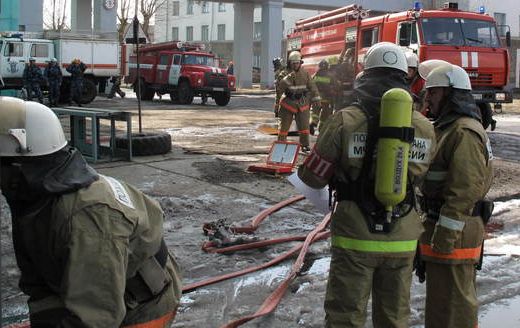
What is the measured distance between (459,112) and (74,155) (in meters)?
2.08

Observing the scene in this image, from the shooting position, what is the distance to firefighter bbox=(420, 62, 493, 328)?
3.10 meters

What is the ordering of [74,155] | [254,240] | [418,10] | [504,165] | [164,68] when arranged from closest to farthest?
[74,155] → [254,240] → [504,165] → [418,10] → [164,68]

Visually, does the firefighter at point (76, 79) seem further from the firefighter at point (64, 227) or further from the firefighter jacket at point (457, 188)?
the firefighter at point (64, 227)

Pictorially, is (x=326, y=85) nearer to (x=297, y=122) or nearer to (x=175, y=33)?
(x=297, y=122)

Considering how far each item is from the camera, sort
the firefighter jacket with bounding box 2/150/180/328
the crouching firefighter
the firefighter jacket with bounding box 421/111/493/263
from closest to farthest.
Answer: the firefighter jacket with bounding box 2/150/180/328 → the crouching firefighter → the firefighter jacket with bounding box 421/111/493/263

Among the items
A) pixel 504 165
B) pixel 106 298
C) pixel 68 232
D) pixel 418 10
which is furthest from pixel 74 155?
pixel 418 10

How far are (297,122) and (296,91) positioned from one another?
523 mm

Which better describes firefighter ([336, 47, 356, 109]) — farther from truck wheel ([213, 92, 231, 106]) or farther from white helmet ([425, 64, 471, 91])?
white helmet ([425, 64, 471, 91])

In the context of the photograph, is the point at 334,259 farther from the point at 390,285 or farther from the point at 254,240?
the point at 254,240

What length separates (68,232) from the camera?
178 centimetres

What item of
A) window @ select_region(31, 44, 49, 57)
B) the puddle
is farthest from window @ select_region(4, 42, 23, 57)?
the puddle

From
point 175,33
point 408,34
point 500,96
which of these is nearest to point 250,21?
point 408,34

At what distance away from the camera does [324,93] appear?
13.2 m

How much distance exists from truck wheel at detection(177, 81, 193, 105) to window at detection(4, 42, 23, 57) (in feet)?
19.7
